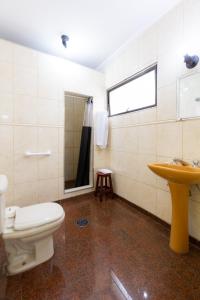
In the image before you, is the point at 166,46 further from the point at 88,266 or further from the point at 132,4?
the point at 88,266

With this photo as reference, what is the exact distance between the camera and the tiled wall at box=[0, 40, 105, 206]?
2057mm

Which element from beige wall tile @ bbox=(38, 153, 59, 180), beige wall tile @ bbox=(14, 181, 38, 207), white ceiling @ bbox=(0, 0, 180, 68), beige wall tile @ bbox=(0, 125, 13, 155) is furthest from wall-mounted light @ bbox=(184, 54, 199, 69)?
beige wall tile @ bbox=(14, 181, 38, 207)

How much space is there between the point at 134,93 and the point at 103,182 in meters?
1.62

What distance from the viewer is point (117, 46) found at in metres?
2.51

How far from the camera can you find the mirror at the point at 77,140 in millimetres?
2895

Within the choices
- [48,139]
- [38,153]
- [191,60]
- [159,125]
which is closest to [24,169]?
[38,153]

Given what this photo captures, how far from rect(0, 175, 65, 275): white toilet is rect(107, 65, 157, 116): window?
5.96 feet

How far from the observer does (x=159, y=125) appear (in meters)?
1.93

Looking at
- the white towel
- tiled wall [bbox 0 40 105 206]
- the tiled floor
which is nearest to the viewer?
the tiled floor

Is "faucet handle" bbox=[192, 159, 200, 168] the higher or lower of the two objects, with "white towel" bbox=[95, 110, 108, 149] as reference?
lower

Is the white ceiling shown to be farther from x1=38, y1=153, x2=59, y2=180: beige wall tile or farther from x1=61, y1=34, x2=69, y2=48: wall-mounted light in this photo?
x1=38, y1=153, x2=59, y2=180: beige wall tile

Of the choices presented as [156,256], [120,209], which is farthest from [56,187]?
[156,256]

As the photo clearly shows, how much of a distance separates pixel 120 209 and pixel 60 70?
92.7 inches

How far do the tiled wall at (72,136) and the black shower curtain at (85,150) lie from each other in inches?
9.7
